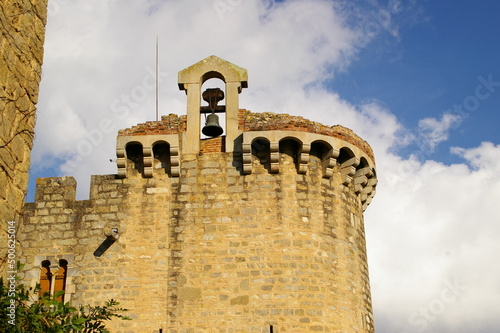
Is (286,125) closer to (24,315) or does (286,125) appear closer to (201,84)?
(201,84)

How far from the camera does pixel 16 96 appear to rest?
19.4 feet

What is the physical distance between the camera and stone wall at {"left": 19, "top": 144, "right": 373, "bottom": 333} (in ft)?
37.8

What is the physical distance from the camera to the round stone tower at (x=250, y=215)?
11539 mm

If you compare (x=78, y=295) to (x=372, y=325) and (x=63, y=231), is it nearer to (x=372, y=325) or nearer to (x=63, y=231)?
(x=63, y=231)

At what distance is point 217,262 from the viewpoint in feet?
38.9

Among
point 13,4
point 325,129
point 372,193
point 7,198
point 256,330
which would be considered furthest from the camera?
point 372,193

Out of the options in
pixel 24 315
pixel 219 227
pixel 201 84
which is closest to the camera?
pixel 24 315

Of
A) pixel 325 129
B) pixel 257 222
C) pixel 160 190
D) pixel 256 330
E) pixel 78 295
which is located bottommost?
pixel 256 330

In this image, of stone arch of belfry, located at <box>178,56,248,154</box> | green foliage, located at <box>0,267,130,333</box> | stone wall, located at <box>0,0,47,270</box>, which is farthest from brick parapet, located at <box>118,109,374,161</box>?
stone wall, located at <box>0,0,47,270</box>

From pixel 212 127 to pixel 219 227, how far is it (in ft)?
7.62

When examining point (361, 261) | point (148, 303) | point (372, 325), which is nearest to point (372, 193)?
point (361, 261)

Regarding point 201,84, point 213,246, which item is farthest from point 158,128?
point 213,246

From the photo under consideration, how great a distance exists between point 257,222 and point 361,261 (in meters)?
2.47

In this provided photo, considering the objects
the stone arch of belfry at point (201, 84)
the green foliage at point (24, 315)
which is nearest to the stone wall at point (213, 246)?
the stone arch of belfry at point (201, 84)
